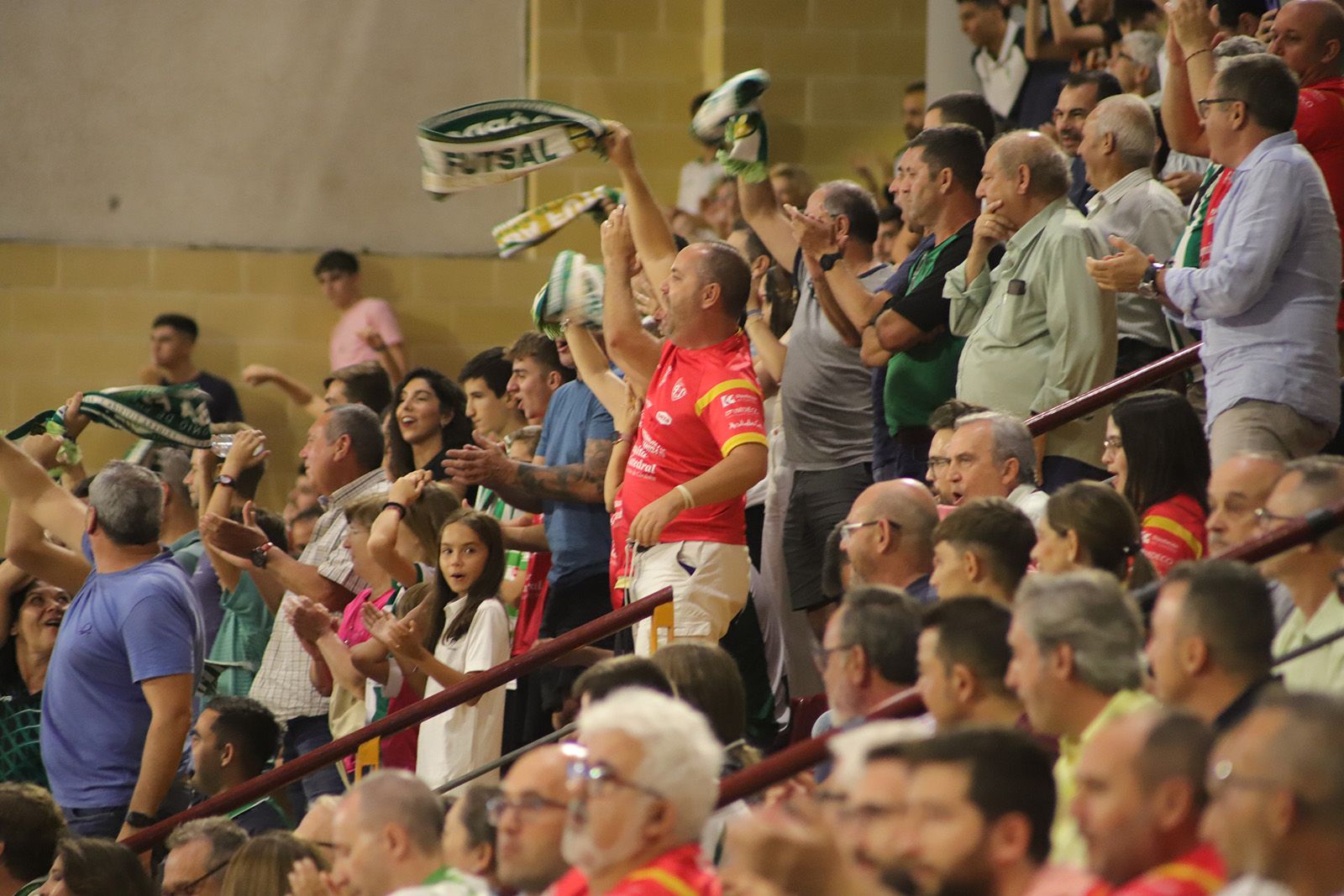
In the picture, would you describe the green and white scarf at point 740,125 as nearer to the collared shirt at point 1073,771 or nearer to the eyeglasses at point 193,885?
the eyeglasses at point 193,885

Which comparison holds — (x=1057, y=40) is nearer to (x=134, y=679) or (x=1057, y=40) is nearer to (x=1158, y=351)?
(x=1158, y=351)

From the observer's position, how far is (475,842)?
360 centimetres

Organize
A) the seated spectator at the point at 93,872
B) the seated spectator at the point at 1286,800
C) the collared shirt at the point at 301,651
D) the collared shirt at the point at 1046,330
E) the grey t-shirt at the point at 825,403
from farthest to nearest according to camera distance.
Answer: the collared shirt at the point at 301,651
the grey t-shirt at the point at 825,403
the collared shirt at the point at 1046,330
the seated spectator at the point at 93,872
the seated spectator at the point at 1286,800

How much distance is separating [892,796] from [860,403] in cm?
344

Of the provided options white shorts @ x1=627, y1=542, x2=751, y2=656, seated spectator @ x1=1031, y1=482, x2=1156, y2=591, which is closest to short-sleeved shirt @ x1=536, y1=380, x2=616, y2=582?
white shorts @ x1=627, y1=542, x2=751, y2=656

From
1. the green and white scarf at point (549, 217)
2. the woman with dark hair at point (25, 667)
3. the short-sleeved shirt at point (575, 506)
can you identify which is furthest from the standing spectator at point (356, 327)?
the short-sleeved shirt at point (575, 506)

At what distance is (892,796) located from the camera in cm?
267

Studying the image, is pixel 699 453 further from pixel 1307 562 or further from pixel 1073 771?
pixel 1073 771

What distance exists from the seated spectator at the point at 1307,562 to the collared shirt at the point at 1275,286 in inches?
30.8

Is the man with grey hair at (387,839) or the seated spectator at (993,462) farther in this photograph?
the seated spectator at (993,462)

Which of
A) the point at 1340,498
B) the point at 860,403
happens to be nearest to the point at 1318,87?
the point at 860,403

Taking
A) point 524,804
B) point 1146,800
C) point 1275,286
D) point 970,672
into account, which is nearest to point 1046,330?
point 1275,286

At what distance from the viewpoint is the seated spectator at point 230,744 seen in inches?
221

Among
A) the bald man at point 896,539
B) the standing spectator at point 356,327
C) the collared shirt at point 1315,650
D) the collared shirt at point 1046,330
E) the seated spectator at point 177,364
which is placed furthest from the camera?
the standing spectator at point 356,327
